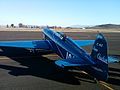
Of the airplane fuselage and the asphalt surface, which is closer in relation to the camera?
the asphalt surface

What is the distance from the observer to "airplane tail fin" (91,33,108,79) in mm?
12047

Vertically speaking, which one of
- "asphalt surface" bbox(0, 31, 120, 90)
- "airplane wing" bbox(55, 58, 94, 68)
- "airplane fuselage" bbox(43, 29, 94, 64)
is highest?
"airplane fuselage" bbox(43, 29, 94, 64)

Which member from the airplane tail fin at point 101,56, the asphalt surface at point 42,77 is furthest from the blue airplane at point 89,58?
the asphalt surface at point 42,77

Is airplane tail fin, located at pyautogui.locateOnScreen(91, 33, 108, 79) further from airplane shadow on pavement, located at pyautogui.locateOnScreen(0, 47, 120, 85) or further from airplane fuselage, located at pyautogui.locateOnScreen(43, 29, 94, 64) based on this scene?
airplane shadow on pavement, located at pyautogui.locateOnScreen(0, 47, 120, 85)

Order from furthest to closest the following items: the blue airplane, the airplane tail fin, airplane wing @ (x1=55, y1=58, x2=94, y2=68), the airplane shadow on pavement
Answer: the airplane shadow on pavement → airplane wing @ (x1=55, y1=58, x2=94, y2=68) → the blue airplane → the airplane tail fin

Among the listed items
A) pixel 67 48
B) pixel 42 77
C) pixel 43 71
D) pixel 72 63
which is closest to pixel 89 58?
pixel 72 63

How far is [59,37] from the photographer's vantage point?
18875 millimetres

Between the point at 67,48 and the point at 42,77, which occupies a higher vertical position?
the point at 67,48

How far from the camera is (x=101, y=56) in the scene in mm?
12461

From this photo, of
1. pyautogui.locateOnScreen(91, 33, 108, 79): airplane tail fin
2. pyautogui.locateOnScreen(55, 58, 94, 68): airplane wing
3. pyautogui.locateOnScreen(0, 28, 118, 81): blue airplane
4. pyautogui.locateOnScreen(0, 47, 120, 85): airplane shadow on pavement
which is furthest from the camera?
pyautogui.locateOnScreen(0, 47, 120, 85): airplane shadow on pavement

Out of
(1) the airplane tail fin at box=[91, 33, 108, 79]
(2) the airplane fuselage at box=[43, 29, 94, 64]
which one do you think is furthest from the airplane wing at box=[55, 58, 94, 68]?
(1) the airplane tail fin at box=[91, 33, 108, 79]

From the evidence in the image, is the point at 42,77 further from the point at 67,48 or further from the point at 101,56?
the point at 101,56

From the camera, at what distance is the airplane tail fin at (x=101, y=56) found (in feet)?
39.5

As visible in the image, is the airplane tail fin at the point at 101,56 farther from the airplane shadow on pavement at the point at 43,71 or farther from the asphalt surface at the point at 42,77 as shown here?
the airplane shadow on pavement at the point at 43,71
